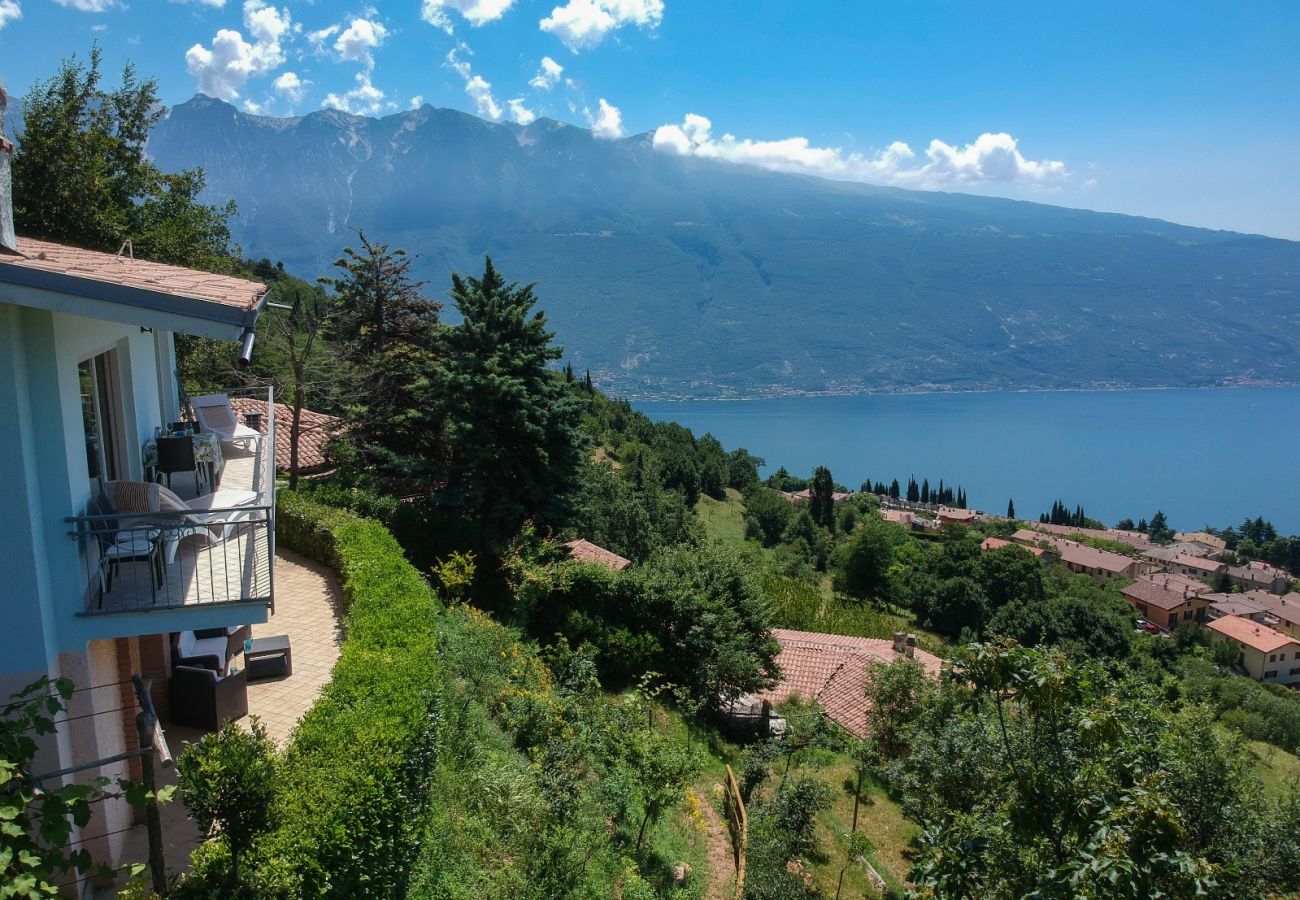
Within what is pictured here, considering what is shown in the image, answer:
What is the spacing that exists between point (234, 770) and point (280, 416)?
23.2 m

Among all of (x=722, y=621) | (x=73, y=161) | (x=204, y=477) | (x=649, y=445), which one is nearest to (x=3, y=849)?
(x=204, y=477)

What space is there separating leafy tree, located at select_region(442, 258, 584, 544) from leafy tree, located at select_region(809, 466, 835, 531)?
3002 inches

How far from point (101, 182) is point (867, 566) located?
2477 inches

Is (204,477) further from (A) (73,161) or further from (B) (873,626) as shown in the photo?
(B) (873,626)

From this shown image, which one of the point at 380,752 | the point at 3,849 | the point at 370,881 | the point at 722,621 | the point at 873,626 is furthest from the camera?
the point at 873,626

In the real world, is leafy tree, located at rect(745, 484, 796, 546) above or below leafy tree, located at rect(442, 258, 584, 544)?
below

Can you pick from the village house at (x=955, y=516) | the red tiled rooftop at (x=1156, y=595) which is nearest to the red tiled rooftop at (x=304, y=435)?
the red tiled rooftop at (x=1156, y=595)

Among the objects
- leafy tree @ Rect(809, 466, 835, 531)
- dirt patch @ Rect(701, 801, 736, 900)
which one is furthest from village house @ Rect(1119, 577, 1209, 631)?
dirt patch @ Rect(701, 801, 736, 900)

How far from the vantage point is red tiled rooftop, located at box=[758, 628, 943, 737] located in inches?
981

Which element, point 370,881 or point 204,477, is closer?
point 370,881

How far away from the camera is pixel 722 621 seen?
18.2m

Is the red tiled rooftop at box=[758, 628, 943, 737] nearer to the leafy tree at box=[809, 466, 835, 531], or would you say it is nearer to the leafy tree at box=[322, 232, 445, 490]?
the leafy tree at box=[322, 232, 445, 490]

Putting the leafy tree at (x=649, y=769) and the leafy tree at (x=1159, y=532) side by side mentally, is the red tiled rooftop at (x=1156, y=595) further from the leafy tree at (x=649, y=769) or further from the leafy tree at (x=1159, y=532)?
the leafy tree at (x=649, y=769)

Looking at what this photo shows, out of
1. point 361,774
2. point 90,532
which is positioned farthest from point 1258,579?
point 90,532
